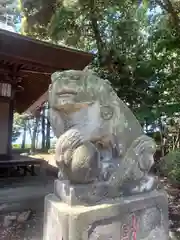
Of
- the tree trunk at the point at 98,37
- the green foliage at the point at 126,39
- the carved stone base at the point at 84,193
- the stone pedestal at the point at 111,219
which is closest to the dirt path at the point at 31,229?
the stone pedestal at the point at 111,219

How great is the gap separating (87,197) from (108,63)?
633cm

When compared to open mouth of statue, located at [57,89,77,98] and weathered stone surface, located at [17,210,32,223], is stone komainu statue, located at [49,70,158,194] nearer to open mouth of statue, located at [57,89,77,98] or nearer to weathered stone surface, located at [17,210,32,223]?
open mouth of statue, located at [57,89,77,98]

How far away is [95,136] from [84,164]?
0.27 m

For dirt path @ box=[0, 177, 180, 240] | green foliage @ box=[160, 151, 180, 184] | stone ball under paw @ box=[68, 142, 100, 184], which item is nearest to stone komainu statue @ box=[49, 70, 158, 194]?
stone ball under paw @ box=[68, 142, 100, 184]

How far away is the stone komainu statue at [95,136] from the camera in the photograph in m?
1.79

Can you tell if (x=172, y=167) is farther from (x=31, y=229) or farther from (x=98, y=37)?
(x=98, y=37)

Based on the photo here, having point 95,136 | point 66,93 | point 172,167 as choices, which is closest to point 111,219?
point 95,136

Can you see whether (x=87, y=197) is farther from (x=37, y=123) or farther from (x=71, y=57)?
(x=37, y=123)

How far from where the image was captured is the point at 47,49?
541 cm

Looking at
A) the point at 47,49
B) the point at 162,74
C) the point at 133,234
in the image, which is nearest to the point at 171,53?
the point at 162,74

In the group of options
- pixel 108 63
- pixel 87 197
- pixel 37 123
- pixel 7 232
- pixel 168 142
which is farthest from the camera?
pixel 37 123

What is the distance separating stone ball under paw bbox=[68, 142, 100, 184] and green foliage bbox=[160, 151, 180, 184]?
4.60 meters

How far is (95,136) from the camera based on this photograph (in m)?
1.92

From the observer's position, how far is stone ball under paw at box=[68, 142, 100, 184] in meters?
1.75
